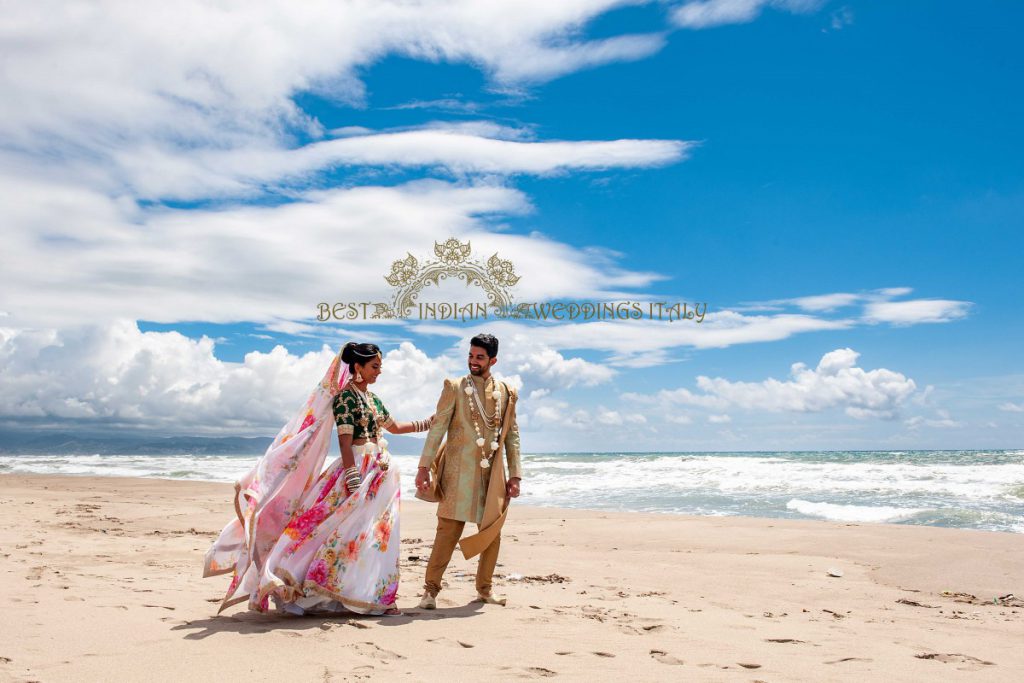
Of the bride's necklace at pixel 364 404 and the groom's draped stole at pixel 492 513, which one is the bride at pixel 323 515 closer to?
the bride's necklace at pixel 364 404

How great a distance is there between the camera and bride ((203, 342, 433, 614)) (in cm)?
473

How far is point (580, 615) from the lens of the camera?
5070 millimetres

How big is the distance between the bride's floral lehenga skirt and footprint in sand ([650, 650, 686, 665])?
1.77m

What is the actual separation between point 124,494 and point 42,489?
2583 millimetres

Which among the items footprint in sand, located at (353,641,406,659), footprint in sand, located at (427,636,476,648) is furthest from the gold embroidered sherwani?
footprint in sand, located at (353,641,406,659)

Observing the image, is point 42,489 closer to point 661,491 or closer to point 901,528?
point 661,491

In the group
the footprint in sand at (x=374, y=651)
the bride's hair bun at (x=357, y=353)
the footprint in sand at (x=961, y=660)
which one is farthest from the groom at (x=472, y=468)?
the footprint in sand at (x=961, y=660)

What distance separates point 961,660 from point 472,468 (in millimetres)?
3182

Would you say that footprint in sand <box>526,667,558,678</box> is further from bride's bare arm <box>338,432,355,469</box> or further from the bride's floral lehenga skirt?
bride's bare arm <box>338,432,355,469</box>

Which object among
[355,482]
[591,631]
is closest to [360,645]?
[355,482]

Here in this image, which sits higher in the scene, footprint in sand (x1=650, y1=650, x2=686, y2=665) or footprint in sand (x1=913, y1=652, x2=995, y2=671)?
footprint in sand (x1=913, y1=652, x2=995, y2=671)

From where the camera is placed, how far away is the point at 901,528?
9.97m

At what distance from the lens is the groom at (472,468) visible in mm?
5320

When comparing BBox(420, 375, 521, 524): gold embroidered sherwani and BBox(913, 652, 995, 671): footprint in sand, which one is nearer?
BBox(913, 652, 995, 671): footprint in sand
